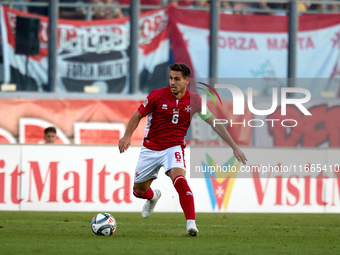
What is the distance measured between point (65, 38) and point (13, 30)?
44.2 inches

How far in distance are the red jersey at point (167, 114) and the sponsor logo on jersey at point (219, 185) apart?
3598mm

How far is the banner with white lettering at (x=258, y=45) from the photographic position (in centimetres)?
1412

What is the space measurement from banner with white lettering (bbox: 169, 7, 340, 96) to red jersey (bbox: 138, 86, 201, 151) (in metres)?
6.56

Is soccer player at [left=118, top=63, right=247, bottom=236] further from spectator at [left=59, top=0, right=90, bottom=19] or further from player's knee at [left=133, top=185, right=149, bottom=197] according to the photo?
spectator at [left=59, top=0, right=90, bottom=19]

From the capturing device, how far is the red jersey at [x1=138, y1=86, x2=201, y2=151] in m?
7.32

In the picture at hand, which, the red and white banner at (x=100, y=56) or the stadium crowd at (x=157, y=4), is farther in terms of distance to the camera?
the red and white banner at (x=100, y=56)

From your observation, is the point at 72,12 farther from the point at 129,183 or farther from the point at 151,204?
the point at 151,204

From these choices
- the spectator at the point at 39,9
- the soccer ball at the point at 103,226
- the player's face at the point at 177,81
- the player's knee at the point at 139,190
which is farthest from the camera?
the spectator at the point at 39,9

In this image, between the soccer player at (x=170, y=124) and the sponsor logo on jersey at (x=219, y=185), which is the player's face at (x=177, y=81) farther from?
the sponsor logo on jersey at (x=219, y=185)

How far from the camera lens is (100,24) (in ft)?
45.4

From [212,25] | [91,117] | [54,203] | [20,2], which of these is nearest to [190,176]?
[54,203]

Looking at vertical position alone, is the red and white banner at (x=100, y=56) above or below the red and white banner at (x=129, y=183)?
above

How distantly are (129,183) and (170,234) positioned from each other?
3566 millimetres

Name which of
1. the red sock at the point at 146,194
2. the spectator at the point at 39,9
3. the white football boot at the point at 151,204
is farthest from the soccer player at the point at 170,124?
the spectator at the point at 39,9
